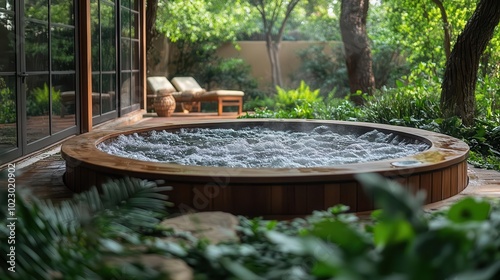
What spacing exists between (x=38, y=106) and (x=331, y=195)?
3.59 meters

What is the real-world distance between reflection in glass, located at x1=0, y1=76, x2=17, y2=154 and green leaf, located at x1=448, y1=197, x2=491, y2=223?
4192mm

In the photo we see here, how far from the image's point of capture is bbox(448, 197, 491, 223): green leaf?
1596 mm

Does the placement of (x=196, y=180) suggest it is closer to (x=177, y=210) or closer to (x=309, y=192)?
(x=177, y=210)

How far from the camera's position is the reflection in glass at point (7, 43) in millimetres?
4980

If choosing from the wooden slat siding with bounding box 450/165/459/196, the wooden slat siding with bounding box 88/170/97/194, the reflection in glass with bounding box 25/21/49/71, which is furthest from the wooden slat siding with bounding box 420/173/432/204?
the reflection in glass with bounding box 25/21/49/71

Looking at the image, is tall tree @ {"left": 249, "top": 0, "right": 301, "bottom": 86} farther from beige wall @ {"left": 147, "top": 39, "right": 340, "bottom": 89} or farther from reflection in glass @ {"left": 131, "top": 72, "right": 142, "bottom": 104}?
reflection in glass @ {"left": 131, "top": 72, "right": 142, "bottom": 104}

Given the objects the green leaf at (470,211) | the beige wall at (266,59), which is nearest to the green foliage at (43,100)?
the green leaf at (470,211)

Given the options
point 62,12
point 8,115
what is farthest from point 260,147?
point 62,12

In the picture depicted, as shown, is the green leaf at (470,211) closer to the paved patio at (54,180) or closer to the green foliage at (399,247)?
the green foliage at (399,247)

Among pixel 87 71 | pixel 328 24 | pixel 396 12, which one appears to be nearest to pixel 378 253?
pixel 87 71

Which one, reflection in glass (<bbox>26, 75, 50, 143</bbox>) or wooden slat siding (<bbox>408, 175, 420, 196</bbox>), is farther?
reflection in glass (<bbox>26, 75, 50, 143</bbox>)

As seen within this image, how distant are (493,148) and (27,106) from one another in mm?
4607

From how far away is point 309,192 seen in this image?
129 inches

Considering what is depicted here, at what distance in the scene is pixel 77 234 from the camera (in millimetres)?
2049
